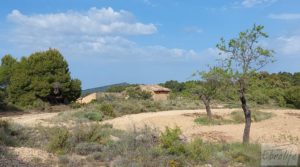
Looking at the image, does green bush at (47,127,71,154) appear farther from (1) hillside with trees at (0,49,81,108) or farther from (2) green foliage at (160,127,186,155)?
(1) hillside with trees at (0,49,81,108)

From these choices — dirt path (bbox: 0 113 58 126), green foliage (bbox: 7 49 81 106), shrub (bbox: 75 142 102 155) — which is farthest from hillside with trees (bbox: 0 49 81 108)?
shrub (bbox: 75 142 102 155)

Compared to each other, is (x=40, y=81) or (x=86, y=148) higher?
(x=40, y=81)

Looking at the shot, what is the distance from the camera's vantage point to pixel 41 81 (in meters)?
46.1

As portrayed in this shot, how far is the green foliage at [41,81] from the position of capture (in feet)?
151

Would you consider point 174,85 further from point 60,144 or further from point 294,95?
point 60,144

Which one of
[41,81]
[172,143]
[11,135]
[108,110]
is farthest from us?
[41,81]

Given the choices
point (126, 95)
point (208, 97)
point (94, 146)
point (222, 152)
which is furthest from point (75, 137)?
point (126, 95)

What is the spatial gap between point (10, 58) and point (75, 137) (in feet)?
137

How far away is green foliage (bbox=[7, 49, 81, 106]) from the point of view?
151ft

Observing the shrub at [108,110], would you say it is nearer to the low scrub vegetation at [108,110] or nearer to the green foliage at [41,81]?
the low scrub vegetation at [108,110]

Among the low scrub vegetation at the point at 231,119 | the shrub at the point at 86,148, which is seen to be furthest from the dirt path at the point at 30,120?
the low scrub vegetation at the point at 231,119

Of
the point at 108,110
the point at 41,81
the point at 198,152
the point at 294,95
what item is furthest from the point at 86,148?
the point at 41,81

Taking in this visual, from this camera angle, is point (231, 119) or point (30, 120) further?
point (231, 119)

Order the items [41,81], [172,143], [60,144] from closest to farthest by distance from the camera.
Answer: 1. [172,143]
2. [60,144]
3. [41,81]
